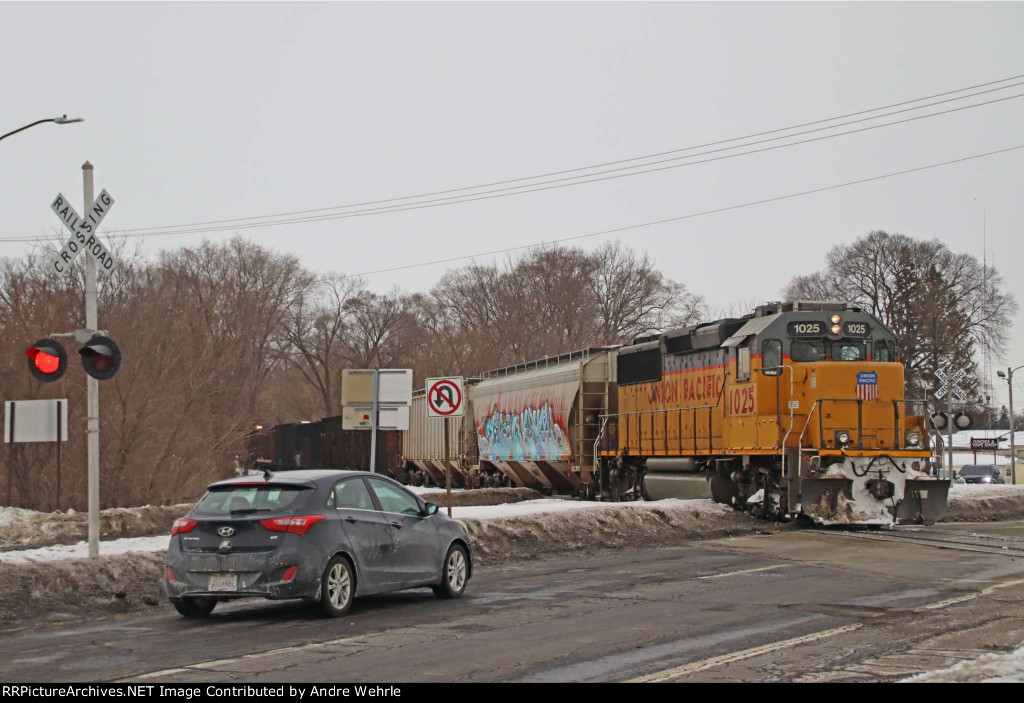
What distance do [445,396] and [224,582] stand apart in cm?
871

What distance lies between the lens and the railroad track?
1809 centimetres

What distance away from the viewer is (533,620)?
36.6 feet

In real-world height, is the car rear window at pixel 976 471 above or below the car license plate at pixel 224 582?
below

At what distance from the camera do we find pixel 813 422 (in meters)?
21.4

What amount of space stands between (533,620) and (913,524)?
47.3 ft

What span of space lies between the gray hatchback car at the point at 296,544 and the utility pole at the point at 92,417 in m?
2.85

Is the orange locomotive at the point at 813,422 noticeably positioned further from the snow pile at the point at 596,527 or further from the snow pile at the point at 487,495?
the snow pile at the point at 487,495

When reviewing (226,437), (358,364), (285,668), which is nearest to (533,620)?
(285,668)

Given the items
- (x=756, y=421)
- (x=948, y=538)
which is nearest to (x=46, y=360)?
(x=756, y=421)

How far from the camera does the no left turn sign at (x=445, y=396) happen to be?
64.5 ft

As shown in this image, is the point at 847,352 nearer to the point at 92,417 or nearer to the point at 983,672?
the point at 92,417

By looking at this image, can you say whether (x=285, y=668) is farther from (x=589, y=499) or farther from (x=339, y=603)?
(x=589, y=499)

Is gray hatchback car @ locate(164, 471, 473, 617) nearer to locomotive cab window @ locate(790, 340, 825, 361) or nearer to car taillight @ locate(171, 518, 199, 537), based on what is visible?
car taillight @ locate(171, 518, 199, 537)

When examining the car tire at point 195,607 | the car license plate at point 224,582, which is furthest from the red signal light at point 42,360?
the car license plate at point 224,582
